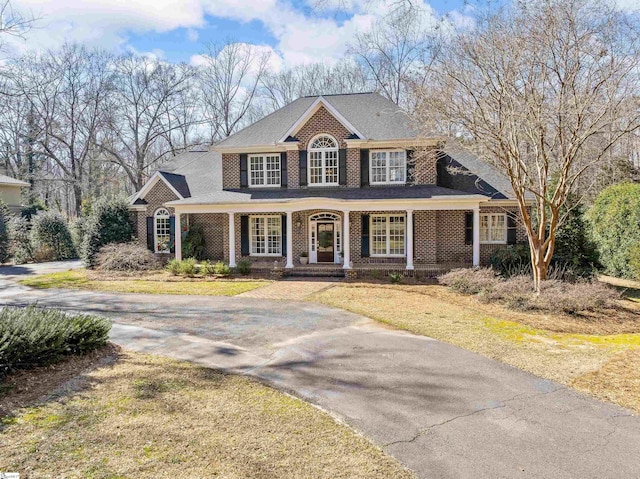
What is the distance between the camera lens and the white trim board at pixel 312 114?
1908 cm

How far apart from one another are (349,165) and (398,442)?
16051 millimetres

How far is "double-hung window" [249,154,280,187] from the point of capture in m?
20.6

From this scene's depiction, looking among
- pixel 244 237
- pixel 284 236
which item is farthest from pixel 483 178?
pixel 244 237

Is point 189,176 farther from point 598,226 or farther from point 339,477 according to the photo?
point 339,477

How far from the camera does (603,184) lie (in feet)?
86.3

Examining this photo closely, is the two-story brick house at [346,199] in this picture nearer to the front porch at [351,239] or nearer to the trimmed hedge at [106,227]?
the front porch at [351,239]

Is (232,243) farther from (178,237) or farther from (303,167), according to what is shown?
(303,167)

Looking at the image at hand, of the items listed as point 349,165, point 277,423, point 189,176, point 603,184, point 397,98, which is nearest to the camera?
point 277,423

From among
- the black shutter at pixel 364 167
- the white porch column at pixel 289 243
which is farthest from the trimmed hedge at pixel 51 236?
the black shutter at pixel 364 167

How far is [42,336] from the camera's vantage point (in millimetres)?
6562

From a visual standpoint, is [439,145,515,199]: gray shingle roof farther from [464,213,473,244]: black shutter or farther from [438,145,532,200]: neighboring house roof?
[464,213,473,244]: black shutter

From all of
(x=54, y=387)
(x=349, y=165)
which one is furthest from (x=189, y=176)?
(x=54, y=387)

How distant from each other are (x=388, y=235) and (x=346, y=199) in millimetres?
3001

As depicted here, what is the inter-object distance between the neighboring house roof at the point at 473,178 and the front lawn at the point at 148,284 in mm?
10361
